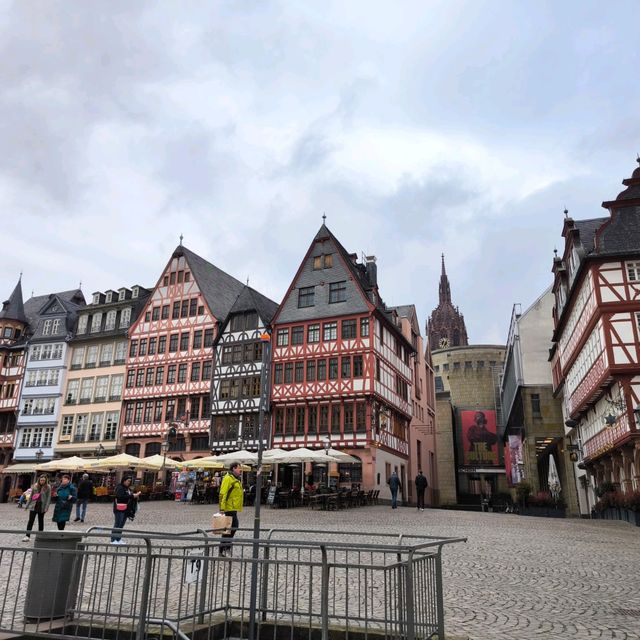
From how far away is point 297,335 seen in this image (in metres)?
41.2

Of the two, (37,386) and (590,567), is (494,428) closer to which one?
(37,386)

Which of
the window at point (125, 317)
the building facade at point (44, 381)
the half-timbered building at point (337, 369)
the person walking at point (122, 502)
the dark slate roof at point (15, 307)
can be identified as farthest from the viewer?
the dark slate roof at point (15, 307)

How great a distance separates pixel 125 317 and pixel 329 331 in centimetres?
1940

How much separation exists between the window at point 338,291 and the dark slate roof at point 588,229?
14.4m

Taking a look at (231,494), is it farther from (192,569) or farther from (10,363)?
(10,363)

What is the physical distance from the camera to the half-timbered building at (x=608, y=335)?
2448cm

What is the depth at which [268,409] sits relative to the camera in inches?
1586

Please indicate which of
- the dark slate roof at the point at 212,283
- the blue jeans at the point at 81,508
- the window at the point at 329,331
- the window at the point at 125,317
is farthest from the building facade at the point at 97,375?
the blue jeans at the point at 81,508

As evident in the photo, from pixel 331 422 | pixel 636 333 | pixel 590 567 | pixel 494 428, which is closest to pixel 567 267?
pixel 636 333

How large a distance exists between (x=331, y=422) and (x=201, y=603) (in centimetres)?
3208

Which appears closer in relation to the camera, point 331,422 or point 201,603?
point 201,603

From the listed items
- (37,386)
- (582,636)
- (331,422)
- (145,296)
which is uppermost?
(145,296)

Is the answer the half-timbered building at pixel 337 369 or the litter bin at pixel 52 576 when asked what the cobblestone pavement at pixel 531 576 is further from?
the half-timbered building at pixel 337 369

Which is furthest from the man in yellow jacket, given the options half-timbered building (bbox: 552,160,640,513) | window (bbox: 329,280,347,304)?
window (bbox: 329,280,347,304)
